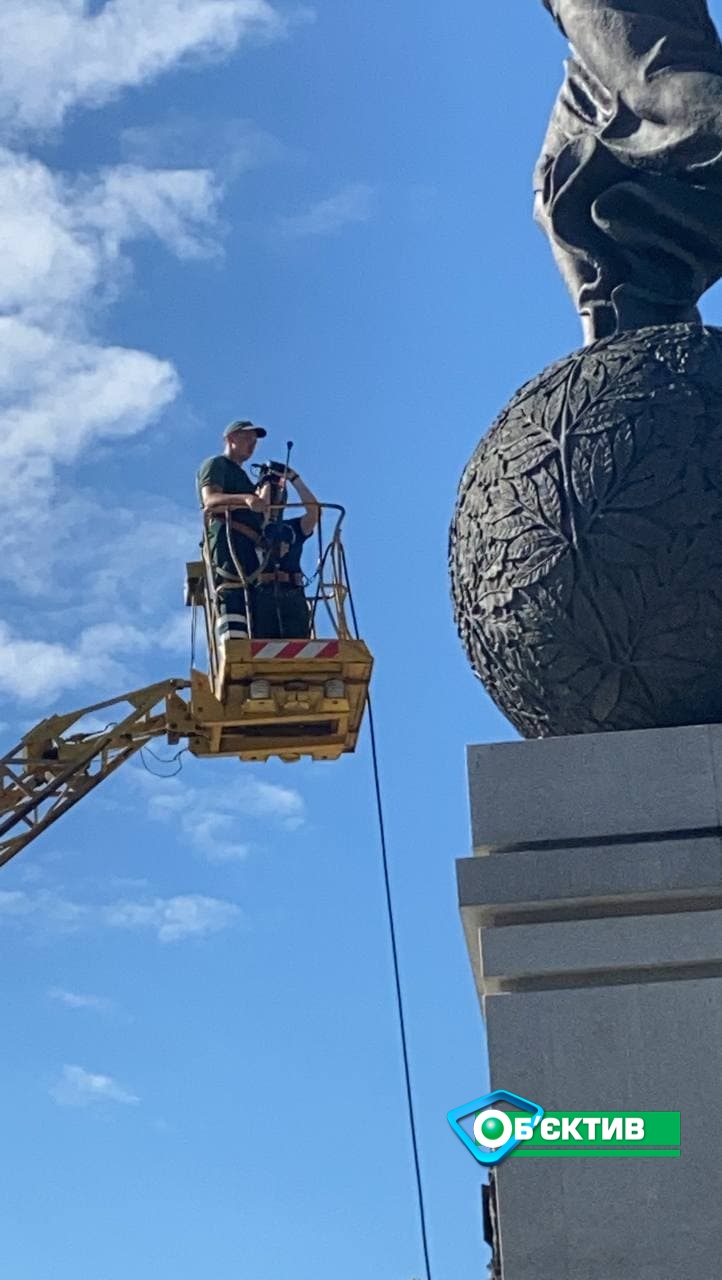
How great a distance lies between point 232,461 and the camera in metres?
15.8

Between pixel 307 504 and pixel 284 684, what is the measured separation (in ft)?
5.98

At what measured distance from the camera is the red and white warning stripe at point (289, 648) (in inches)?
659

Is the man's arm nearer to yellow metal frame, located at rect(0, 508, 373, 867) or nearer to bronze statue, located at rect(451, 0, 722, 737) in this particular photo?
yellow metal frame, located at rect(0, 508, 373, 867)

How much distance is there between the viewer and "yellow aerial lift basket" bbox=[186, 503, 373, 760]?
659 inches

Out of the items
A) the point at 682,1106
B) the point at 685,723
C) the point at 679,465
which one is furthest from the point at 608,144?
the point at 682,1106

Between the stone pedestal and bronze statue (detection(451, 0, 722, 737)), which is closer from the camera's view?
the stone pedestal

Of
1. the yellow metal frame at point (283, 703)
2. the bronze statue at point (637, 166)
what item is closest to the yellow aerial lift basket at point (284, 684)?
the yellow metal frame at point (283, 703)

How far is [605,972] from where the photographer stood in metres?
8.68

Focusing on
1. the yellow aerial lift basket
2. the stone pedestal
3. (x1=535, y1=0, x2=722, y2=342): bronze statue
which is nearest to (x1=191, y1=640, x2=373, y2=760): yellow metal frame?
the yellow aerial lift basket

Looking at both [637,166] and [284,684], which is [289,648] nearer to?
[284,684]

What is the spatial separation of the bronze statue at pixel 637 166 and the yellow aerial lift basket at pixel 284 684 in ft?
19.0

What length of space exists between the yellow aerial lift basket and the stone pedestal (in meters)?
7.24

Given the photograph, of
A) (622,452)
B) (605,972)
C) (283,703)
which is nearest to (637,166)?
(622,452)

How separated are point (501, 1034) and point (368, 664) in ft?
28.3
